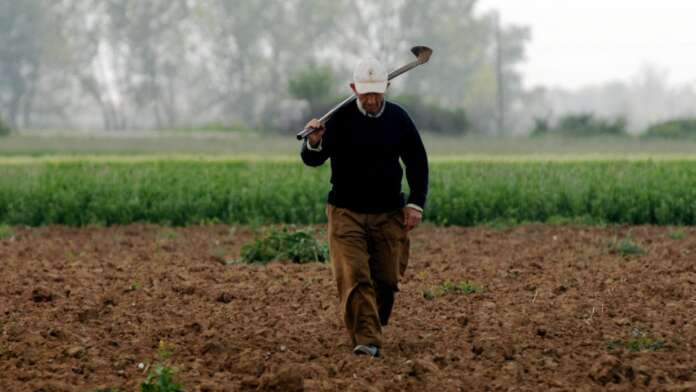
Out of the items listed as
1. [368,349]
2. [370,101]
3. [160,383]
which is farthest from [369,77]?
[160,383]

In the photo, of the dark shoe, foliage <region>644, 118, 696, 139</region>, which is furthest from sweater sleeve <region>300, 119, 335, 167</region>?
foliage <region>644, 118, 696, 139</region>

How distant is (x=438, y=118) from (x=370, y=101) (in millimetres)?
42857

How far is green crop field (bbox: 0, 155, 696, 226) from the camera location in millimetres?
16016

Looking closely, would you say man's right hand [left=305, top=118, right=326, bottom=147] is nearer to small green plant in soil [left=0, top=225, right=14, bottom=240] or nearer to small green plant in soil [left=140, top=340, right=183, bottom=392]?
small green plant in soil [left=140, top=340, right=183, bottom=392]

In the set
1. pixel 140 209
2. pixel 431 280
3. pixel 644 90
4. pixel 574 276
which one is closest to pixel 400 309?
pixel 431 280

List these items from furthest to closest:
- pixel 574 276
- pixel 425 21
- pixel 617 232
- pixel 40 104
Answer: pixel 40 104
pixel 425 21
pixel 617 232
pixel 574 276

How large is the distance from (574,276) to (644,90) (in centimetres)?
13990

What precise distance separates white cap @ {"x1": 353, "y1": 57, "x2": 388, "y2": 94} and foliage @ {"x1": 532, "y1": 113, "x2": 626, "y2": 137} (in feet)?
132

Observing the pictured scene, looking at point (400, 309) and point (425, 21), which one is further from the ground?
point (425, 21)

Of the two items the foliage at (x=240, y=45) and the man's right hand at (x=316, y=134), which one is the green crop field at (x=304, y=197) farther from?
the foliage at (x=240, y=45)

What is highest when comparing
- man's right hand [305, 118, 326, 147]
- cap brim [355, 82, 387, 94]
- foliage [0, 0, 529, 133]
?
foliage [0, 0, 529, 133]

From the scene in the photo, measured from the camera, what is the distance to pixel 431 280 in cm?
1056

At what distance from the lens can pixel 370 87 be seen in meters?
6.96

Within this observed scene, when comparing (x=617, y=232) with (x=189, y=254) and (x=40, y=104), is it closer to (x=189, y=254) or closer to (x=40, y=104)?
(x=189, y=254)
